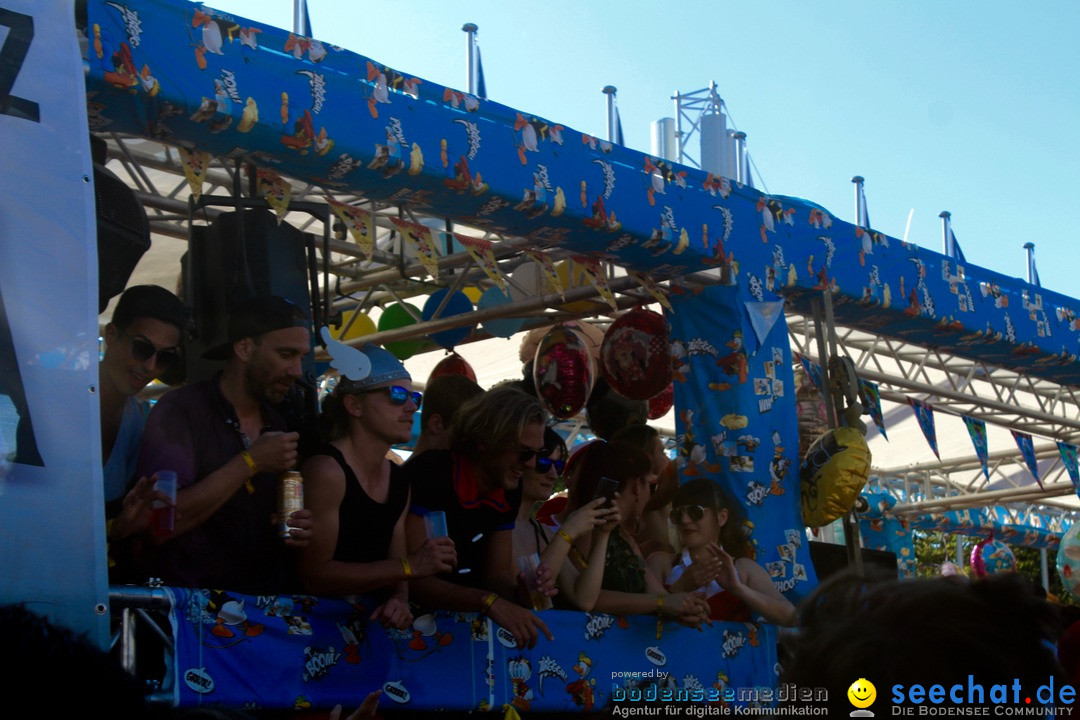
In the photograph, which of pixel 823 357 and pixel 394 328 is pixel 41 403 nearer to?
pixel 823 357

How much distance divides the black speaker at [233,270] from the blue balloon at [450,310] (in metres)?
2.93

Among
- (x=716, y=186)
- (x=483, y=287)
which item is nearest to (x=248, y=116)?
(x=716, y=186)

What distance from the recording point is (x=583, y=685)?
403 cm

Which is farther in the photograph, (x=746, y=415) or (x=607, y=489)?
(x=746, y=415)

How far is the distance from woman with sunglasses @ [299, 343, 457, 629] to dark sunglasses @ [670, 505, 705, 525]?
1352 millimetres

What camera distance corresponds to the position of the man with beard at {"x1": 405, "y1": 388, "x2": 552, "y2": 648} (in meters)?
3.96

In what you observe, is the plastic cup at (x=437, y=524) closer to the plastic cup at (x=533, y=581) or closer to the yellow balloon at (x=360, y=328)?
the plastic cup at (x=533, y=581)

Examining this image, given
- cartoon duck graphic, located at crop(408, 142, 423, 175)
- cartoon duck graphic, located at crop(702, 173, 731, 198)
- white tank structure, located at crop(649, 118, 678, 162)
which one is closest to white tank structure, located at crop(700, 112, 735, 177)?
white tank structure, located at crop(649, 118, 678, 162)

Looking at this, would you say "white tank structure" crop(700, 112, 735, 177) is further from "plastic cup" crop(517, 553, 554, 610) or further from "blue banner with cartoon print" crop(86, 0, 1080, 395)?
"plastic cup" crop(517, 553, 554, 610)

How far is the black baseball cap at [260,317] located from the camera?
357 cm

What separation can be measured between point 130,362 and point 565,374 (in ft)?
9.03

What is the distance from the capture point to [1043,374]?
7.88 meters

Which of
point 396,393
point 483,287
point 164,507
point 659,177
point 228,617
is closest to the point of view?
point 164,507

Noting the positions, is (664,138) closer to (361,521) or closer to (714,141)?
(714,141)
